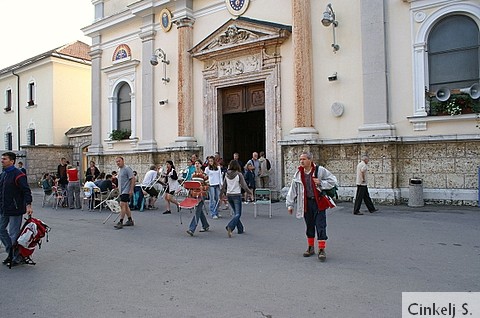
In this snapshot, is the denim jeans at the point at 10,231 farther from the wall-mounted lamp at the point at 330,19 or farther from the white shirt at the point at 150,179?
the wall-mounted lamp at the point at 330,19

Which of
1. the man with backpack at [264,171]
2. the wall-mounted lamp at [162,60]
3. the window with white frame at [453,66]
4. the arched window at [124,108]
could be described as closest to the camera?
the window with white frame at [453,66]

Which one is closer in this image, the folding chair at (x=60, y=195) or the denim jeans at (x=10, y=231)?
the denim jeans at (x=10, y=231)

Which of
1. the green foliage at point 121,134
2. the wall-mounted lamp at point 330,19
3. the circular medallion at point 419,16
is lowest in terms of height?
the green foliage at point 121,134

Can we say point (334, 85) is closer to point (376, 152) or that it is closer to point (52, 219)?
point (376, 152)

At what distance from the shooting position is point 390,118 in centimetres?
1230

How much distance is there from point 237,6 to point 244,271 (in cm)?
1269

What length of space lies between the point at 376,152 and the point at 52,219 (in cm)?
985

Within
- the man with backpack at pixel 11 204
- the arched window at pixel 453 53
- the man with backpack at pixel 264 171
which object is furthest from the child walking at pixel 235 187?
the arched window at pixel 453 53

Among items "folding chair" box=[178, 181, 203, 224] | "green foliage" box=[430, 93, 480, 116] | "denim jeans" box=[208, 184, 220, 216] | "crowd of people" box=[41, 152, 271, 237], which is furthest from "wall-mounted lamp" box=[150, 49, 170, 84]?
"green foliage" box=[430, 93, 480, 116]

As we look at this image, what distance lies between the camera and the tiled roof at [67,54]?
29.4 meters

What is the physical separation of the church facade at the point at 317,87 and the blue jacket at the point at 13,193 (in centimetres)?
897

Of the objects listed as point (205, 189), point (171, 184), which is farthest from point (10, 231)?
point (171, 184)

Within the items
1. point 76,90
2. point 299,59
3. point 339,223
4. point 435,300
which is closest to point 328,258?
point 435,300

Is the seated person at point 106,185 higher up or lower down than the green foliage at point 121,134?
lower down
